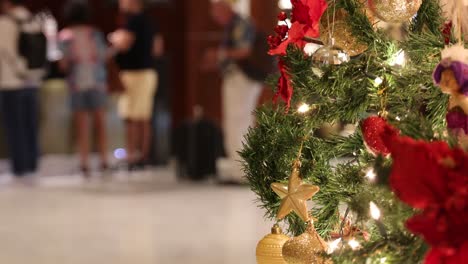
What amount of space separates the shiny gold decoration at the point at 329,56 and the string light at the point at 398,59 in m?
0.09

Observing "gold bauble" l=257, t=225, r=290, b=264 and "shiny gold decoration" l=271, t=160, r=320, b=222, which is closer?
"shiny gold decoration" l=271, t=160, r=320, b=222

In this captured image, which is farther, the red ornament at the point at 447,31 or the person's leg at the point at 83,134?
the person's leg at the point at 83,134

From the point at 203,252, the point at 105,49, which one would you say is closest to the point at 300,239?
the point at 203,252

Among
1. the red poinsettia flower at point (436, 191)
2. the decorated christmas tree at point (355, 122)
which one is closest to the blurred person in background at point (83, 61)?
the decorated christmas tree at point (355, 122)

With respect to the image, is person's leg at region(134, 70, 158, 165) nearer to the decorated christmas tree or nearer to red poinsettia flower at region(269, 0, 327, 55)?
the decorated christmas tree

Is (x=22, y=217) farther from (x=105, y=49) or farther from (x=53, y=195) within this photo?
(x=105, y=49)

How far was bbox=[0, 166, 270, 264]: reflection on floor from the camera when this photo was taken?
518cm

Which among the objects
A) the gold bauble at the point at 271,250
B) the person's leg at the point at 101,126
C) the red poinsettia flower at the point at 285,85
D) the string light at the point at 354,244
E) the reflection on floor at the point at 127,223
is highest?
the red poinsettia flower at the point at 285,85

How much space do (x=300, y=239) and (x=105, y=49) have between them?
6.69 meters

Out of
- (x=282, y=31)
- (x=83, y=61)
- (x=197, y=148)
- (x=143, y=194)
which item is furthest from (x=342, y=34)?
(x=83, y=61)

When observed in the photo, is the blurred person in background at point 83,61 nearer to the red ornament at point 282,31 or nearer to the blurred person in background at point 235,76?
the blurred person in background at point 235,76

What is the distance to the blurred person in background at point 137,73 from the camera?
849 cm

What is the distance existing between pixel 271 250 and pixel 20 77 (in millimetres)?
6648

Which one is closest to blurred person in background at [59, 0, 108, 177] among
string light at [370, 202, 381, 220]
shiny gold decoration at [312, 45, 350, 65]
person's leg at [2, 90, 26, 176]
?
person's leg at [2, 90, 26, 176]
